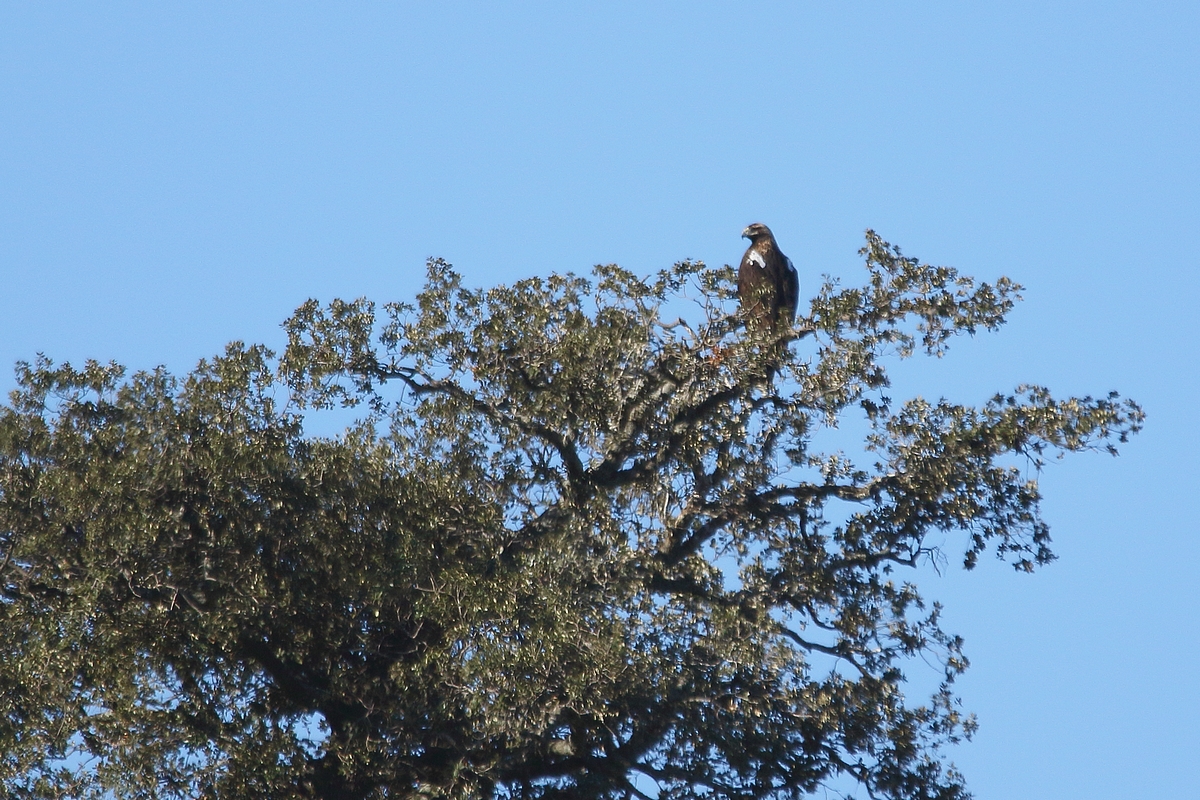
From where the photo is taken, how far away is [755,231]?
15961 millimetres

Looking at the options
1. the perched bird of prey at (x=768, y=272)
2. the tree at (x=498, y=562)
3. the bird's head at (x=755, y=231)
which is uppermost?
the bird's head at (x=755, y=231)

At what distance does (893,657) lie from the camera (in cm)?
1166

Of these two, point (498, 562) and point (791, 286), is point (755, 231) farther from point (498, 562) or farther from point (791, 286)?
point (498, 562)

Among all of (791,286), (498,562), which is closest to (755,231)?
(791,286)

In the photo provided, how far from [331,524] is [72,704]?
2.16 meters

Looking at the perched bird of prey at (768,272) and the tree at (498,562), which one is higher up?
the perched bird of prey at (768,272)

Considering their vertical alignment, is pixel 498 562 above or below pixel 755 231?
below

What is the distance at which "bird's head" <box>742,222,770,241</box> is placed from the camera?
15.9m

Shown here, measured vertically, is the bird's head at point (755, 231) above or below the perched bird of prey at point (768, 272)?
above

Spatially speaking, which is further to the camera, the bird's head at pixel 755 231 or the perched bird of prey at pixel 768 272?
the bird's head at pixel 755 231

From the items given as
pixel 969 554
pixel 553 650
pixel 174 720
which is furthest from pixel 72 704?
pixel 969 554

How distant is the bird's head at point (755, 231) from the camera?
52.2ft

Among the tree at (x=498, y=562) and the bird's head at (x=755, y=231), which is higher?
the bird's head at (x=755, y=231)

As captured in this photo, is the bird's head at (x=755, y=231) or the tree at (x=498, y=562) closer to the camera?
the tree at (x=498, y=562)
